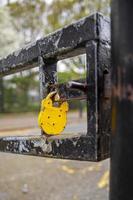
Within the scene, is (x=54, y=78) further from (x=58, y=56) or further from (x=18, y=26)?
(x=18, y=26)

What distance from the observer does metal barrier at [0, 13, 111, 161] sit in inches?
53.1

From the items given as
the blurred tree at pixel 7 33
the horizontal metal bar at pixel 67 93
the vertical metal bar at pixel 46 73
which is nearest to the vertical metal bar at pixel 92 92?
the horizontal metal bar at pixel 67 93

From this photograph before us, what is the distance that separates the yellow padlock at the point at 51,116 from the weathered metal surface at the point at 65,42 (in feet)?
0.61

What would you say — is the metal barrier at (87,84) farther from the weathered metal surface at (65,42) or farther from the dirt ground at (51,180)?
the dirt ground at (51,180)

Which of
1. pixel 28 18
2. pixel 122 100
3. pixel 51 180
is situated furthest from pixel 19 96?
pixel 122 100

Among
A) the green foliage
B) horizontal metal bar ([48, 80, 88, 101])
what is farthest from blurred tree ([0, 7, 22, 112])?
horizontal metal bar ([48, 80, 88, 101])

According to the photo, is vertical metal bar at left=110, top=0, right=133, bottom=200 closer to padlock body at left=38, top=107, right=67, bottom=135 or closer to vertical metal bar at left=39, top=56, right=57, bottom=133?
padlock body at left=38, top=107, right=67, bottom=135

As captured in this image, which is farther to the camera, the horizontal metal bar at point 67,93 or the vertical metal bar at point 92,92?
the horizontal metal bar at point 67,93

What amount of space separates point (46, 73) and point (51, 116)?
0.79 feet

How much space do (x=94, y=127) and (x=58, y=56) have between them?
42 cm

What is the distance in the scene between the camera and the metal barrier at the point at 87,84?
53.1 inches

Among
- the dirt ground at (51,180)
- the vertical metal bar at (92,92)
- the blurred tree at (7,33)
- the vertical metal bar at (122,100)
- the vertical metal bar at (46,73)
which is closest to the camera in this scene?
the vertical metal bar at (122,100)

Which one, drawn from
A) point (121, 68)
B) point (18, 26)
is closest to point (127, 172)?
point (121, 68)

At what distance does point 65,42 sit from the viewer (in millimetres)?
1541
